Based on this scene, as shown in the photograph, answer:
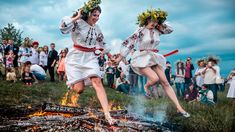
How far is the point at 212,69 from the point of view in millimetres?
10031

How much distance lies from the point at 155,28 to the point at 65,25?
8.20ft

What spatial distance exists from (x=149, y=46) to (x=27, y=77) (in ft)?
18.9

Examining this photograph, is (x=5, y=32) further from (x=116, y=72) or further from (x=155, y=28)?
(x=155, y=28)

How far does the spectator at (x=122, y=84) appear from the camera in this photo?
Result: 40.2ft

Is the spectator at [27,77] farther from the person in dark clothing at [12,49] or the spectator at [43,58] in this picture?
the spectator at [43,58]

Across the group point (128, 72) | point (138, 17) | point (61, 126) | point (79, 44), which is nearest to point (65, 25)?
point (79, 44)

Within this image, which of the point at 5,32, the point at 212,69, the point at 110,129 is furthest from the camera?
the point at 5,32

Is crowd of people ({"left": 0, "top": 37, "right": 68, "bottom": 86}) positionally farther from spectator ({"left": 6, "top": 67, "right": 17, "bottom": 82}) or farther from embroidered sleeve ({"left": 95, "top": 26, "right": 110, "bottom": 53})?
embroidered sleeve ({"left": 95, "top": 26, "right": 110, "bottom": 53})

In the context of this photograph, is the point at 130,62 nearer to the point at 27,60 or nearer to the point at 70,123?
the point at 70,123

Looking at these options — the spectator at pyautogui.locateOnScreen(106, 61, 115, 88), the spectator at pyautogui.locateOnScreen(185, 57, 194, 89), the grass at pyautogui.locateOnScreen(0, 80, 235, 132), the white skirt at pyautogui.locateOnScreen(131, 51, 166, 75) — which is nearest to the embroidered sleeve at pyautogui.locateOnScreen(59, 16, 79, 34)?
the white skirt at pyautogui.locateOnScreen(131, 51, 166, 75)

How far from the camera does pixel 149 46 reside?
7184mm

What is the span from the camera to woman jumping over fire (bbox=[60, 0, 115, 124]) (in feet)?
18.5

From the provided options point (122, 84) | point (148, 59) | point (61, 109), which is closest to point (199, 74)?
point (122, 84)

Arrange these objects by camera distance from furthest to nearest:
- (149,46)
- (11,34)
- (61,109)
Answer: (11,34) → (149,46) → (61,109)
